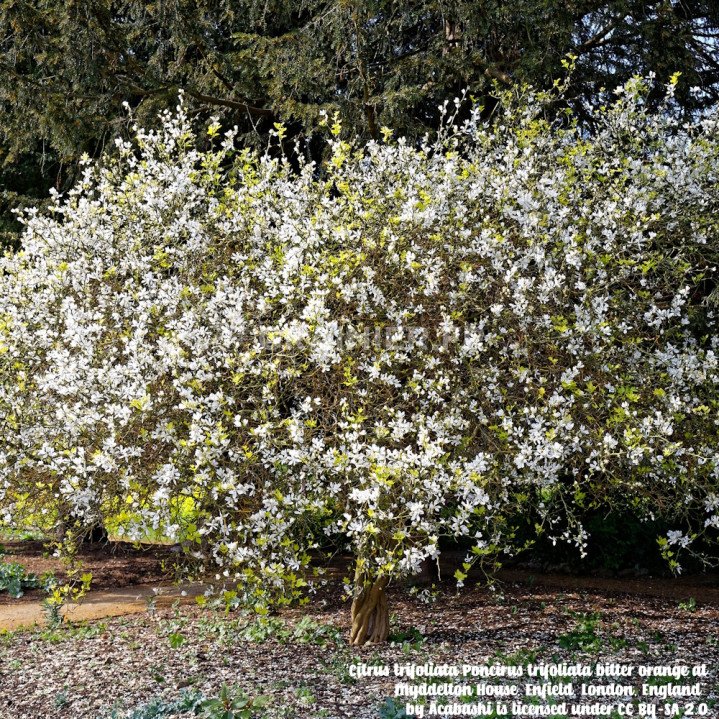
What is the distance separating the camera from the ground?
4.57 m

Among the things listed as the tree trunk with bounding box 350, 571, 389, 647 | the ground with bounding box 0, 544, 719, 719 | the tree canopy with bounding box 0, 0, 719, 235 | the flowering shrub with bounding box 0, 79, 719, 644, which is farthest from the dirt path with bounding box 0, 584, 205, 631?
the tree canopy with bounding box 0, 0, 719, 235

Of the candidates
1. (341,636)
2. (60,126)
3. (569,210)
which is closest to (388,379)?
(569,210)

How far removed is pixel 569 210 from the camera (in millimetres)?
4387

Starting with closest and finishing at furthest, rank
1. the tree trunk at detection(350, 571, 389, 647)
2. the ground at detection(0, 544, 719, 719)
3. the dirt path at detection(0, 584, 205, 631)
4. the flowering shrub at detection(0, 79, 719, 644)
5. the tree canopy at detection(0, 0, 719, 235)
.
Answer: the flowering shrub at detection(0, 79, 719, 644)
the ground at detection(0, 544, 719, 719)
the tree trunk at detection(350, 571, 389, 647)
the dirt path at detection(0, 584, 205, 631)
the tree canopy at detection(0, 0, 719, 235)

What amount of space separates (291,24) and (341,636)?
639 centimetres

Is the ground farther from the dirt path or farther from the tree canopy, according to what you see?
the tree canopy

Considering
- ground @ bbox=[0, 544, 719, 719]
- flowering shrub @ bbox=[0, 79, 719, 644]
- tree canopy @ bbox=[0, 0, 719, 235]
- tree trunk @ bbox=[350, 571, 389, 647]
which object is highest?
tree canopy @ bbox=[0, 0, 719, 235]

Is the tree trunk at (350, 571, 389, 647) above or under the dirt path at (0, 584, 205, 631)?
above

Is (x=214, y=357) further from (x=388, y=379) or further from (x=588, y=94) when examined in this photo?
(x=588, y=94)

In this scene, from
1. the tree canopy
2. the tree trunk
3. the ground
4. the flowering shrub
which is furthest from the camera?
the tree canopy

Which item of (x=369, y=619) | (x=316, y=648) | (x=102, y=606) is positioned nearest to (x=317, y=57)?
(x=369, y=619)

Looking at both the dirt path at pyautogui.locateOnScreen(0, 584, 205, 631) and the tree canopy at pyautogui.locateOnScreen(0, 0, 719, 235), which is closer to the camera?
the dirt path at pyautogui.locateOnScreen(0, 584, 205, 631)

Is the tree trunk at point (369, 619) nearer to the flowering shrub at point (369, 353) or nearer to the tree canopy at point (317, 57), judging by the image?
the flowering shrub at point (369, 353)

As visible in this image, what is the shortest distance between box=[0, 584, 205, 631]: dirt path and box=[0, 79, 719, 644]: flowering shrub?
286cm
